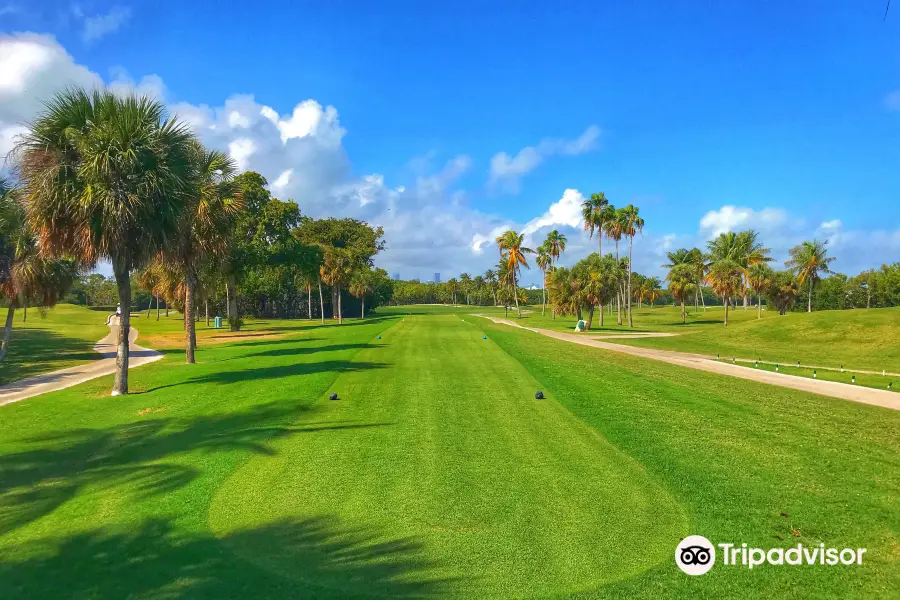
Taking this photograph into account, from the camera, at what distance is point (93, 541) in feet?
19.0

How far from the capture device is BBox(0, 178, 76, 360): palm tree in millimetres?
21795

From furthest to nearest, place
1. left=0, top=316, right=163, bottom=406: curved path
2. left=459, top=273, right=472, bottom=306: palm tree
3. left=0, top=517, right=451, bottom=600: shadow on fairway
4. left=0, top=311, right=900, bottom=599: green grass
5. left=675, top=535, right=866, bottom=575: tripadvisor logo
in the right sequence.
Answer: left=459, top=273, right=472, bottom=306: palm tree, left=0, top=316, right=163, bottom=406: curved path, left=675, top=535, right=866, bottom=575: tripadvisor logo, left=0, top=311, right=900, bottom=599: green grass, left=0, top=517, right=451, bottom=600: shadow on fairway

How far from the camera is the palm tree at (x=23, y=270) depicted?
71.5 feet

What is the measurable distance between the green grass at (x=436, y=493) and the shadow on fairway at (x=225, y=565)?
0.9 inches

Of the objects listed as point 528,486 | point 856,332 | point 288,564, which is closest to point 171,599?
point 288,564

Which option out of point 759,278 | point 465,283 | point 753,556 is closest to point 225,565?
point 753,556

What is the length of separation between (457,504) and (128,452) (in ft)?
21.0

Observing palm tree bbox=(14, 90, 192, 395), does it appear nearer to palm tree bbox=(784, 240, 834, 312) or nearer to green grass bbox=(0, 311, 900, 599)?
green grass bbox=(0, 311, 900, 599)

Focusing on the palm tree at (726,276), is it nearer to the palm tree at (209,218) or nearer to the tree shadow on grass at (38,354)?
the palm tree at (209,218)

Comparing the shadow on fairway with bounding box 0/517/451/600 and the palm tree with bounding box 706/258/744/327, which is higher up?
the palm tree with bounding box 706/258/744/327

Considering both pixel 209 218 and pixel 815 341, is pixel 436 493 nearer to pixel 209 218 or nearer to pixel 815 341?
pixel 209 218

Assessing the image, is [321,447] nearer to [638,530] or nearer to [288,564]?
[288,564]

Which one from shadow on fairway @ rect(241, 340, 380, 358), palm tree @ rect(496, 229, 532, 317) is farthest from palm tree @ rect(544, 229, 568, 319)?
shadow on fairway @ rect(241, 340, 380, 358)

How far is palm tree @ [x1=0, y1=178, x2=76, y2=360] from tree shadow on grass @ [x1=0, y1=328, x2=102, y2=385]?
182cm
